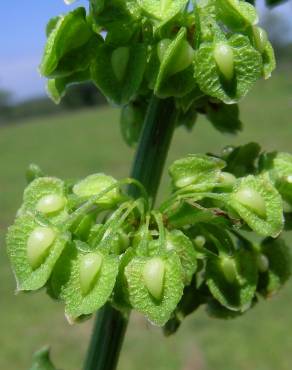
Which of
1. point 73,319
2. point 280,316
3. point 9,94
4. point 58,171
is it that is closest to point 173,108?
point 73,319

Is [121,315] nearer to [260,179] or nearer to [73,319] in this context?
[73,319]

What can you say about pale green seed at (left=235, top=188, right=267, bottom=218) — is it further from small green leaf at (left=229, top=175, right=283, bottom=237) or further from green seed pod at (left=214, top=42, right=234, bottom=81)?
green seed pod at (left=214, top=42, right=234, bottom=81)

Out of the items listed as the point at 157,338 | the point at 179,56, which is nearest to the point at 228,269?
the point at 179,56

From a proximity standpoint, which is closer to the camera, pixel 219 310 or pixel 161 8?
pixel 161 8

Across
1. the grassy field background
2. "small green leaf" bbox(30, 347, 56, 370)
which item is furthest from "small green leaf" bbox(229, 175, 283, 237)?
the grassy field background

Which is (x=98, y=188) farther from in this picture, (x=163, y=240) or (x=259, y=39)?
(x=259, y=39)

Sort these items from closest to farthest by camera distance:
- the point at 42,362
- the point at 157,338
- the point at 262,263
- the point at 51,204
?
the point at 51,204
the point at 262,263
the point at 42,362
the point at 157,338
